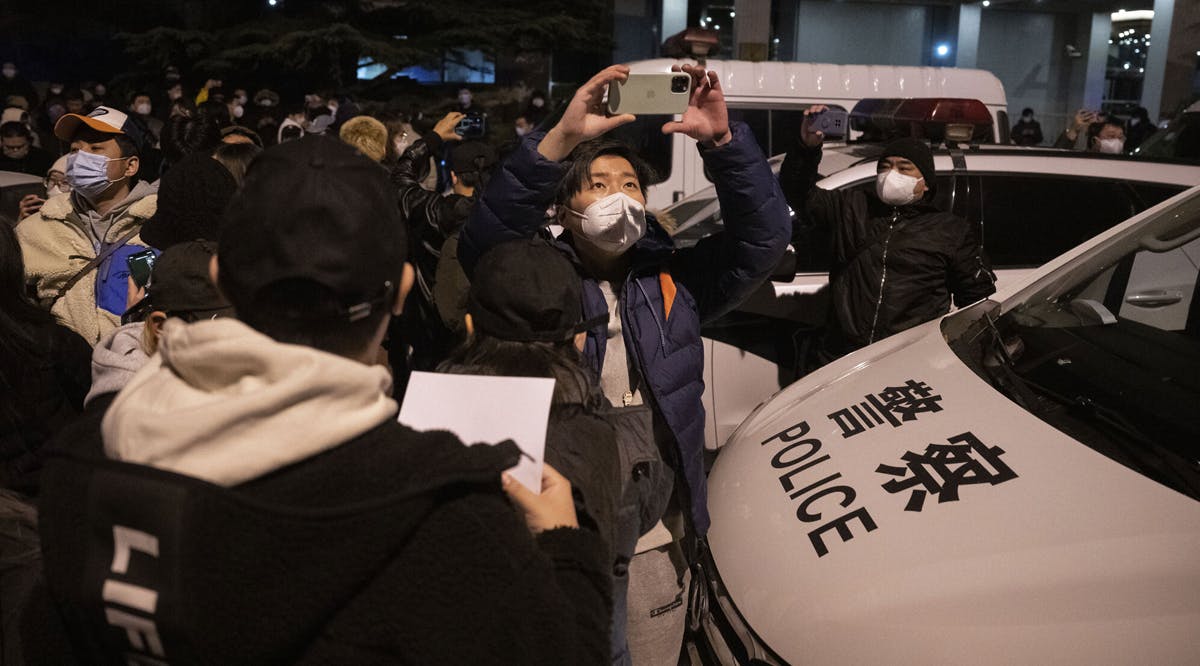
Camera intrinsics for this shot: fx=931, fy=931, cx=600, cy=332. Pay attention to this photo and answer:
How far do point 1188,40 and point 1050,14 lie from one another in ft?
18.1

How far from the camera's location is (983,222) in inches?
191

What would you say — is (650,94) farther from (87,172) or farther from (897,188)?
(87,172)

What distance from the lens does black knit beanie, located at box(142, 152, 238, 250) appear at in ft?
9.60

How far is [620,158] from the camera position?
8.48 feet

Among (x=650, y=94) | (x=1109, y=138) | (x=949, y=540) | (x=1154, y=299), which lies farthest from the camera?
(x=1109, y=138)

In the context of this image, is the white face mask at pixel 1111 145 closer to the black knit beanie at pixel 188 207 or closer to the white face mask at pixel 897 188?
the white face mask at pixel 897 188

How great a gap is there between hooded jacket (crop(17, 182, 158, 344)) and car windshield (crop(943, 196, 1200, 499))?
3137mm

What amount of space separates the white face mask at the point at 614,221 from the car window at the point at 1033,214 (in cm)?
306

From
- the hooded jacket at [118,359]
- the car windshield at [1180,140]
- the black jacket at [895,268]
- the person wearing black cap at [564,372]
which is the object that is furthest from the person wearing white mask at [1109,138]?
the hooded jacket at [118,359]

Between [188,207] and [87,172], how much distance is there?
1.25m

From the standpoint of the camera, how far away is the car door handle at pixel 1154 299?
3039 mm

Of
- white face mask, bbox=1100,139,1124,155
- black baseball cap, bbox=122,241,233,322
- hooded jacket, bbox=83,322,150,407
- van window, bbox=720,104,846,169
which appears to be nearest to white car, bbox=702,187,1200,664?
black baseball cap, bbox=122,241,233,322

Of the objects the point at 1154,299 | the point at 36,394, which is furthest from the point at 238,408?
the point at 1154,299

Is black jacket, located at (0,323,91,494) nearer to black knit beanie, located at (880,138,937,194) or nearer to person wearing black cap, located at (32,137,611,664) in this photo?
person wearing black cap, located at (32,137,611,664)
